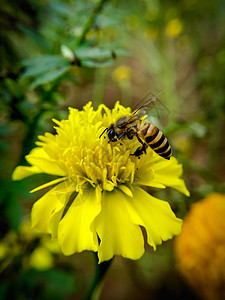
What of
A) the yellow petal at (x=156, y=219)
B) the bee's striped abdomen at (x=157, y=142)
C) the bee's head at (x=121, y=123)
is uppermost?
the bee's head at (x=121, y=123)

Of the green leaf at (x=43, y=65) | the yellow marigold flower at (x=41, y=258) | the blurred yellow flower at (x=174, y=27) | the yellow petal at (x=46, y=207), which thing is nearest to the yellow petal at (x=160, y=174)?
the yellow petal at (x=46, y=207)

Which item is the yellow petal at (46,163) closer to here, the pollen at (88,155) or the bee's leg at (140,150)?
the pollen at (88,155)

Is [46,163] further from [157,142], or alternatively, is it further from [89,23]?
[89,23]

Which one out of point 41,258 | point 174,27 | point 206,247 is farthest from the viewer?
point 174,27

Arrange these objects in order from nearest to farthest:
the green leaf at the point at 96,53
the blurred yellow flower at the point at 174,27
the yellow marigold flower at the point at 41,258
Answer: the green leaf at the point at 96,53 < the yellow marigold flower at the point at 41,258 < the blurred yellow flower at the point at 174,27

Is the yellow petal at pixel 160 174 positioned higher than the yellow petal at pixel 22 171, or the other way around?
the yellow petal at pixel 22 171

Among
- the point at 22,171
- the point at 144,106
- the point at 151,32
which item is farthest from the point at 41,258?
the point at 151,32

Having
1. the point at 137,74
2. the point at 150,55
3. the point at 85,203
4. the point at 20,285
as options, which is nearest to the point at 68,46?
the point at 85,203
